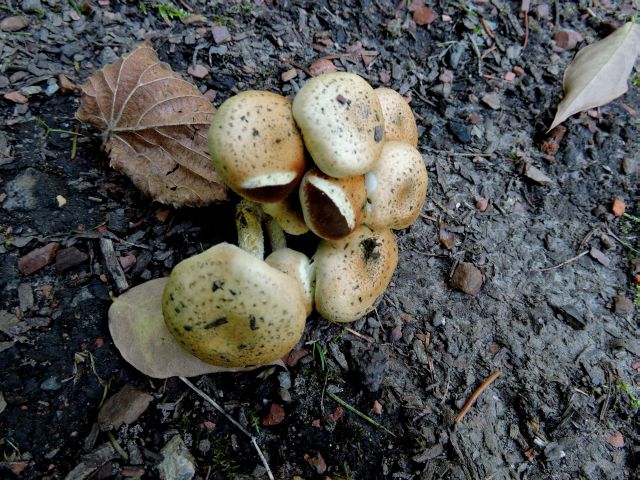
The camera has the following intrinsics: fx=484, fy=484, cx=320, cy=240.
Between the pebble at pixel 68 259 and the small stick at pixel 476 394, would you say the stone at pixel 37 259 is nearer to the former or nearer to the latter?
the pebble at pixel 68 259

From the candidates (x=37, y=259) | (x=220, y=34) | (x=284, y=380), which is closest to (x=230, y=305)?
(x=284, y=380)

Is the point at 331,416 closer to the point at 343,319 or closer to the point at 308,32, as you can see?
the point at 343,319

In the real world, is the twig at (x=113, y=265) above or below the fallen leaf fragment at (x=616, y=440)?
above

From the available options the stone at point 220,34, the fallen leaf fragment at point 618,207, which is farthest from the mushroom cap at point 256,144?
the fallen leaf fragment at point 618,207

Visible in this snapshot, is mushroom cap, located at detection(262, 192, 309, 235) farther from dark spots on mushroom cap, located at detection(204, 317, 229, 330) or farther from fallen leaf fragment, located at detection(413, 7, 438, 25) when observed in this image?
fallen leaf fragment, located at detection(413, 7, 438, 25)

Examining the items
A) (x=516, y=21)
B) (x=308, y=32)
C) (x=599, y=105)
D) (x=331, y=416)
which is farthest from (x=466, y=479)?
(x=516, y=21)

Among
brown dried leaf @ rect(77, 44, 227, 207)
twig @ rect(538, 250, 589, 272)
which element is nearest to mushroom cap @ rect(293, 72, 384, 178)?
brown dried leaf @ rect(77, 44, 227, 207)
